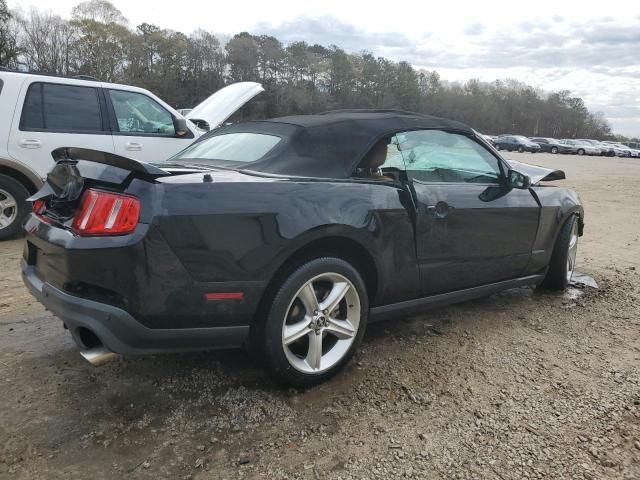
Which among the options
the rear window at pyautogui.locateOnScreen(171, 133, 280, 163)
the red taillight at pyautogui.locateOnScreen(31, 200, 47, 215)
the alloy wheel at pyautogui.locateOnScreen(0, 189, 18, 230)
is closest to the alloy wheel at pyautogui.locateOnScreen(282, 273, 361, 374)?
the rear window at pyautogui.locateOnScreen(171, 133, 280, 163)

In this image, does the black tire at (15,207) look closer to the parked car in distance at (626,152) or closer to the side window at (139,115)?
the side window at (139,115)

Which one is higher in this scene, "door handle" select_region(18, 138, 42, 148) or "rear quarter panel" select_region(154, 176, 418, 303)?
"door handle" select_region(18, 138, 42, 148)

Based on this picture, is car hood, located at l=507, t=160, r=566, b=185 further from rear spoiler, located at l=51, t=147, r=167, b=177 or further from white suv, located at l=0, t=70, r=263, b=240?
white suv, located at l=0, t=70, r=263, b=240

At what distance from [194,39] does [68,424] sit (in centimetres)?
8563

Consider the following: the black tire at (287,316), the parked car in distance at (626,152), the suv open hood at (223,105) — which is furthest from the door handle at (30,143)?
the parked car in distance at (626,152)

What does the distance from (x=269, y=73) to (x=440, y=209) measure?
3485 inches

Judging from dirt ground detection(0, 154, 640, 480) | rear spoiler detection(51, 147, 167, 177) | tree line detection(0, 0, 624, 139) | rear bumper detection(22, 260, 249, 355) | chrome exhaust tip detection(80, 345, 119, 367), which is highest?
tree line detection(0, 0, 624, 139)

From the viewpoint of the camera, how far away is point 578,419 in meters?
2.64

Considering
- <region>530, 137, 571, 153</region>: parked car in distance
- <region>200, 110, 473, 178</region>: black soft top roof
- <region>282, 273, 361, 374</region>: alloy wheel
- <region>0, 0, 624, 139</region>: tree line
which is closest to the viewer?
<region>282, 273, 361, 374</region>: alloy wheel

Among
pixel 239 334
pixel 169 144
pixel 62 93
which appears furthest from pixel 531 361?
pixel 62 93

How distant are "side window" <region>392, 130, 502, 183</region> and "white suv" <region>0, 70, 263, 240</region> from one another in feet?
12.5

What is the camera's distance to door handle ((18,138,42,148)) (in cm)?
580

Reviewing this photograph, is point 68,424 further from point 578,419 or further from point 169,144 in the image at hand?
point 169,144

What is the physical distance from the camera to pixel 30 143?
5828mm
